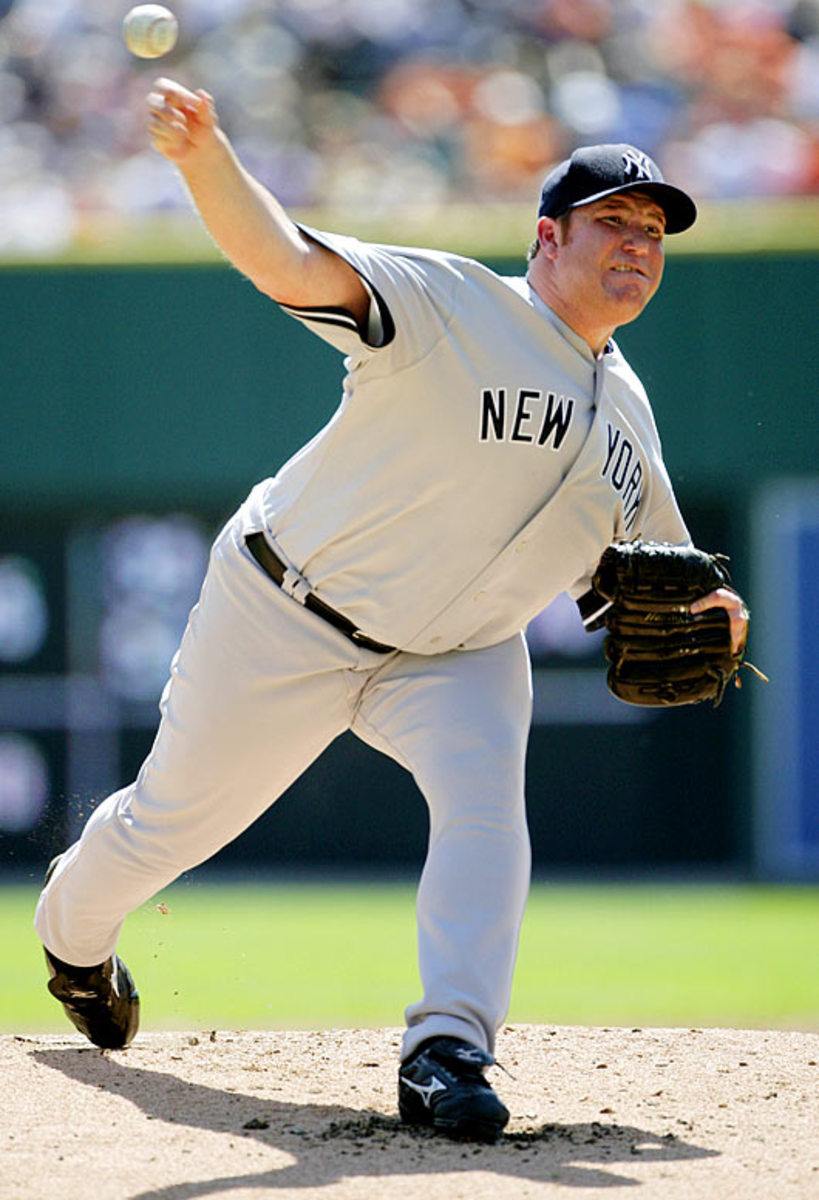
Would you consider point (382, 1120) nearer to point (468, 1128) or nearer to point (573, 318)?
point (468, 1128)

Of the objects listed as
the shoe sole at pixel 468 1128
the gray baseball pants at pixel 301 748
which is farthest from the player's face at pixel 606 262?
the shoe sole at pixel 468 1128

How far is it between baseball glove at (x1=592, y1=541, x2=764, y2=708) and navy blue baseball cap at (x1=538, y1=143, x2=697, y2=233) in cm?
64

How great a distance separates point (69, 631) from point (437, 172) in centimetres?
332

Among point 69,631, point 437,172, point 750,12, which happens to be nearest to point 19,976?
point 69,631

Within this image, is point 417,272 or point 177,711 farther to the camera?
point 177,711

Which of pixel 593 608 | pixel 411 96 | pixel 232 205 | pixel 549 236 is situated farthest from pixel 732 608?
pixel 411 96

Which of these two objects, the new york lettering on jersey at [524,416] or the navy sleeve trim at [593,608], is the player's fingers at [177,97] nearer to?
the new york lettering on jersey at [524,416]

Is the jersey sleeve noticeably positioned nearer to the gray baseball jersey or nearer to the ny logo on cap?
the gray baseball jersey

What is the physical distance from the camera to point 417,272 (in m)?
3.26

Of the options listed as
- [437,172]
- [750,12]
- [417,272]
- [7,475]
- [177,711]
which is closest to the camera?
[417,272]

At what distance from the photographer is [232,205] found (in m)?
2.84

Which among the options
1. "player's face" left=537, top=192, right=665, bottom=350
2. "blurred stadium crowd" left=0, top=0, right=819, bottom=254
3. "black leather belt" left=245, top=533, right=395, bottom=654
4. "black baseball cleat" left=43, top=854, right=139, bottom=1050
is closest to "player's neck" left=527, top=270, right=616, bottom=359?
"player's face" left=537, top=192, right=665, bottom=350

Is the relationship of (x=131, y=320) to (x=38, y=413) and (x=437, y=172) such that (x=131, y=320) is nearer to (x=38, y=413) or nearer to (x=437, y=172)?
(x=38, y=413)

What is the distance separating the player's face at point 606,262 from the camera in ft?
11.2
